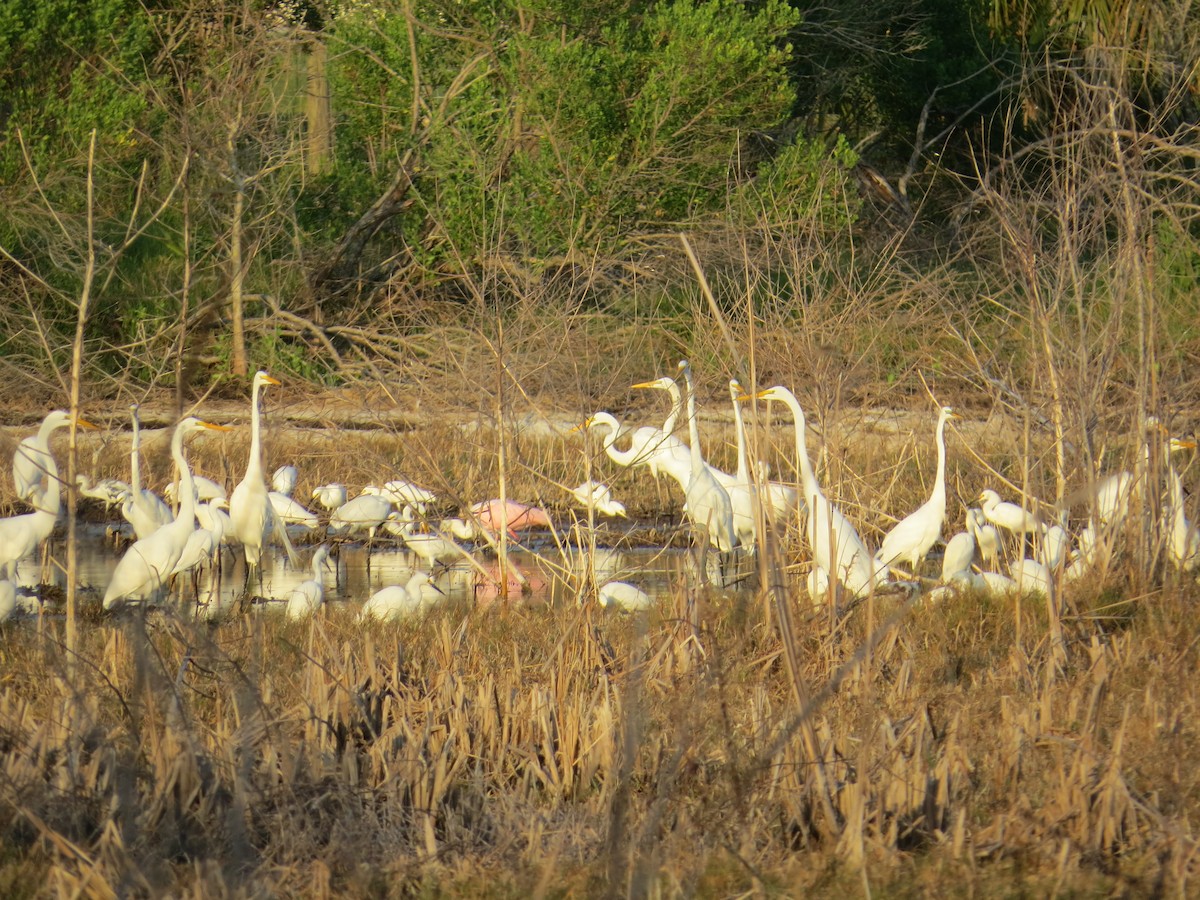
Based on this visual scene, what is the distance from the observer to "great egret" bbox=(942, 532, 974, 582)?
7738 millimetres

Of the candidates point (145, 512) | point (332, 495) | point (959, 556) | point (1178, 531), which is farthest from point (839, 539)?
point (332, 495)

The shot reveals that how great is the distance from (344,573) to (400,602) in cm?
247

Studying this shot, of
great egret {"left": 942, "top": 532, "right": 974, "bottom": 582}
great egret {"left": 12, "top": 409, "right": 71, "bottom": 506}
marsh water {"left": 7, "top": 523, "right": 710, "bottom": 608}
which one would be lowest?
marsh water {"left": 7, "top": 523, "right": 710, "bottom": 608}

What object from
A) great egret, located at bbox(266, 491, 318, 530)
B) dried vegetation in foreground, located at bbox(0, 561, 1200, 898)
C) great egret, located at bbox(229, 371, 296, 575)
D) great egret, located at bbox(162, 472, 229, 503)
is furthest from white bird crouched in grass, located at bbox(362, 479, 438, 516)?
dried vegetation in foreground, located at bbox(0, 561, 1200, 898)

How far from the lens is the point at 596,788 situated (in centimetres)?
421

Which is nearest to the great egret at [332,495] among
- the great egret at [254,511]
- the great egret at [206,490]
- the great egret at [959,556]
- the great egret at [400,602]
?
the great egret at [206,490]

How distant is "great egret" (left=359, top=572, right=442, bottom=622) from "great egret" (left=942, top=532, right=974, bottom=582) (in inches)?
107

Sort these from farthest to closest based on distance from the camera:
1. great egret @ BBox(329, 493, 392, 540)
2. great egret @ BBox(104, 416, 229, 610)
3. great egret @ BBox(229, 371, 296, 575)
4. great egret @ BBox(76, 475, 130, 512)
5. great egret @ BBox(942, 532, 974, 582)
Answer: great egret @ BBox(76, 475, 130, 512) < great egret @ BBox(329, 493, 392, 540) < great egret @ BBox(229, 371, 296, 575) < great egret @ BBox(942, 532, 974, 582) < great egret @ BBox(104, 416, 229, 610)

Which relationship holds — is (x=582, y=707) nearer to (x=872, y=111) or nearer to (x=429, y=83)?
(x=429, y=83)

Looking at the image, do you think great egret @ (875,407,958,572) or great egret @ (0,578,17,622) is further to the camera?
great egret @ (875,407,958,572)

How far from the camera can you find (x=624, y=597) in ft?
23.8

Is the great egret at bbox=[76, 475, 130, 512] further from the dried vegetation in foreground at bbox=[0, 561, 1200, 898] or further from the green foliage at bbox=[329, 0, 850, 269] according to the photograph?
the dried vegetation in foreground at bbox=[0, 561, 1200, 898]

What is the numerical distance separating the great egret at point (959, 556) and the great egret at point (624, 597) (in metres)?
1.65

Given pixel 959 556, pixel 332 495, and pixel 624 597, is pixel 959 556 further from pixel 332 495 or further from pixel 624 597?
pixel 332 495
